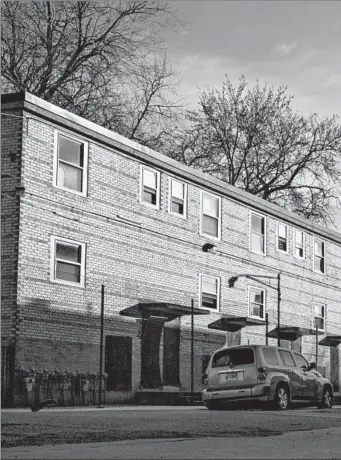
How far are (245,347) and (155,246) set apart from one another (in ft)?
19.6

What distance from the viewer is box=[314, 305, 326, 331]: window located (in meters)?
35.6

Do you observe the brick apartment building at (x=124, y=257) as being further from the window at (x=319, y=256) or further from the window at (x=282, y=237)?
the window at (x=319, y=256)

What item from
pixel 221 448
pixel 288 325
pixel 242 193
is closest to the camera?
pixel 221 448

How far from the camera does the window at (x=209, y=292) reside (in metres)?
28.3

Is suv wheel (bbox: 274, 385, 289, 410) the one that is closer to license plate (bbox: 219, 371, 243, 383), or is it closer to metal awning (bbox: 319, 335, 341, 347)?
license plate (bbox: 219, 371, 243, 383)

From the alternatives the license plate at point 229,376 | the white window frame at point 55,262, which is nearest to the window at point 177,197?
the white window frame at point 55,262

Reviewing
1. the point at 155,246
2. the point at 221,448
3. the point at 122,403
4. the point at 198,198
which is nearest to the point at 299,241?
the point at 198,198

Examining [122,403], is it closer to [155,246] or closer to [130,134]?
[155,246]

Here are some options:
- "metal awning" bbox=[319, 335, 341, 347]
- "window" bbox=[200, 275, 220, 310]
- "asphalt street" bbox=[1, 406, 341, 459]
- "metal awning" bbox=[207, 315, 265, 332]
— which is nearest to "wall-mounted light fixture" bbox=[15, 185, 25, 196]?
"asphalt street" bbox=[1, 406, 341, 459]

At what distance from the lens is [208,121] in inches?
1767

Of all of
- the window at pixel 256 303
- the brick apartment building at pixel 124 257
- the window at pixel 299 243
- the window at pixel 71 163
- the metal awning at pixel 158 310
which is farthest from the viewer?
Answer: the window at pixel 299 243

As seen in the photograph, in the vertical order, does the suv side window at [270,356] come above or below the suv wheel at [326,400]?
above

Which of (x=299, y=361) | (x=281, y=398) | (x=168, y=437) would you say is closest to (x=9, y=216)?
(x=281, y=398)

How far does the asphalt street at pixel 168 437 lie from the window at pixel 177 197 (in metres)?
11.1
